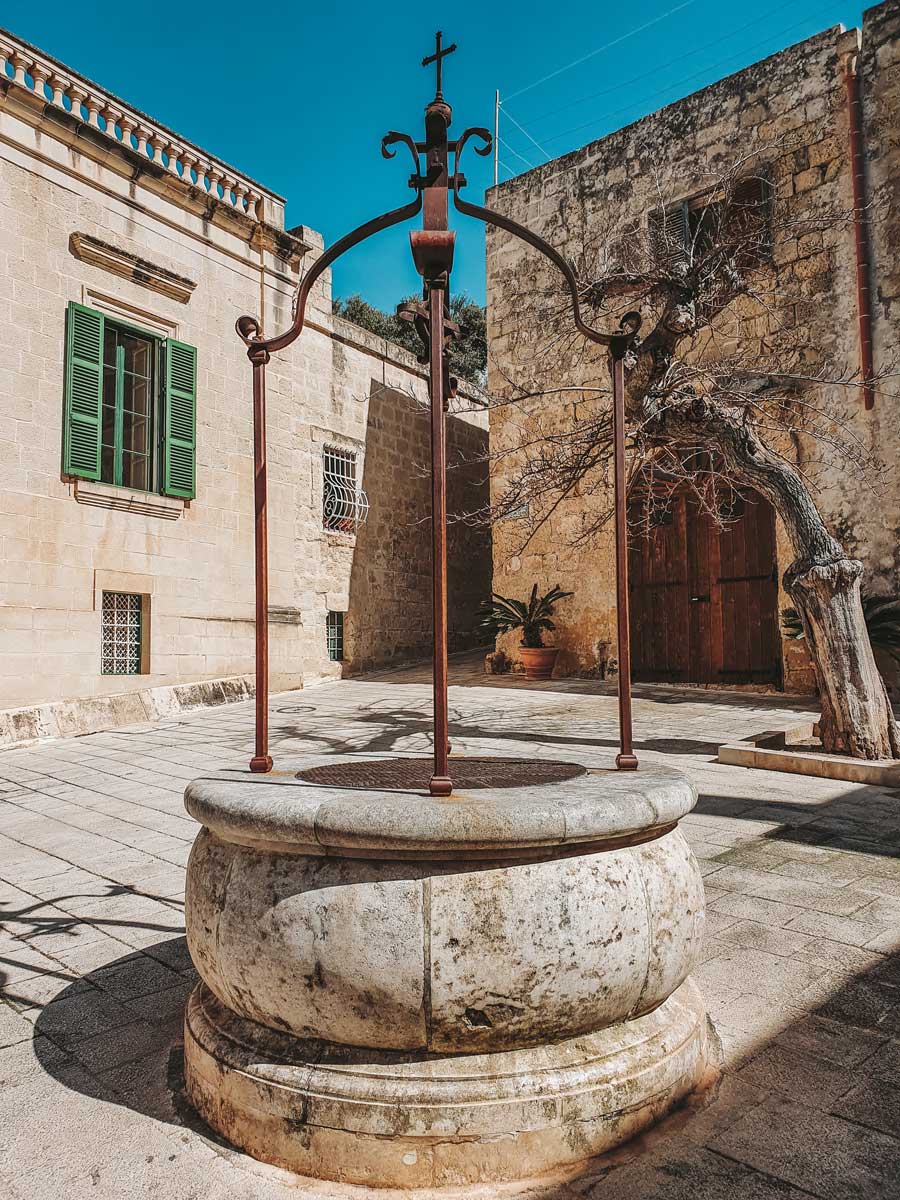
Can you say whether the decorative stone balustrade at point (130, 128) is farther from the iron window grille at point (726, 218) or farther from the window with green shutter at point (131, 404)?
the iron window grille at point (726, 218)

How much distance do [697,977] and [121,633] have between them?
303 inches

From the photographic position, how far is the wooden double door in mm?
10031

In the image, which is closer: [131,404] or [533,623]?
[131,404]

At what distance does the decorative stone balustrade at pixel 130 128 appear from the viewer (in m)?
8.09

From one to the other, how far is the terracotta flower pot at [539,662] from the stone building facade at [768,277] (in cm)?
33

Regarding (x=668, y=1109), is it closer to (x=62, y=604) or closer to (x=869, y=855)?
(x=869, y=855)

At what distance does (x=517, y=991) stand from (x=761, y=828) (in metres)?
2.84

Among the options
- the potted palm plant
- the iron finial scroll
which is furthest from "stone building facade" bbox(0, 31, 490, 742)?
the iron finial scroll

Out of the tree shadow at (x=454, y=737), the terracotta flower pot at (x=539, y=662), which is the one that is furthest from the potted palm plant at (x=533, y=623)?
the tree shadow at (x=454, y=737)

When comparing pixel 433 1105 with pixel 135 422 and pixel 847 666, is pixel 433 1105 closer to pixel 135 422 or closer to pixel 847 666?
pixel 847 666

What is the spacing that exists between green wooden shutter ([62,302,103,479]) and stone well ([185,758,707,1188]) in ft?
24.4

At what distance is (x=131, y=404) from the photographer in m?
9.43

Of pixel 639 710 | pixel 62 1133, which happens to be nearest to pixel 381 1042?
pixel 62 1133

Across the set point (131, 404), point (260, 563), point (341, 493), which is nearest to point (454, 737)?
point (260, 563)
